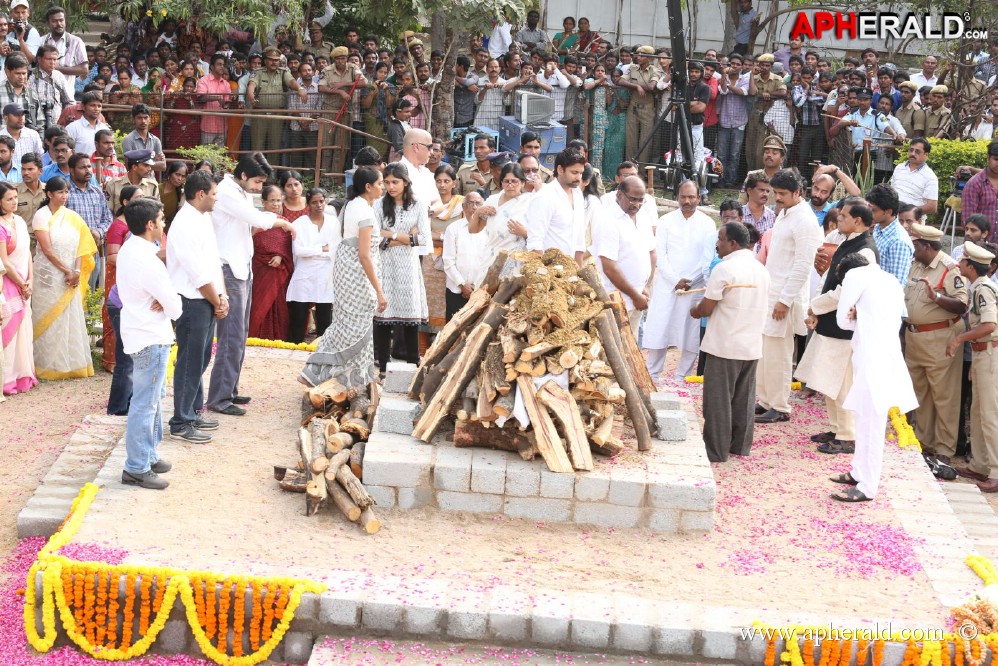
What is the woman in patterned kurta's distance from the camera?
9.52 m

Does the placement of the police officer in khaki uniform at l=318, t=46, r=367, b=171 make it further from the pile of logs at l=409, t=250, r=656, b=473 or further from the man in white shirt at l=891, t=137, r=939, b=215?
the pile of logs at l=409, t=250, r=656, b=473

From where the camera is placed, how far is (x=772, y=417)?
9391 millimetres

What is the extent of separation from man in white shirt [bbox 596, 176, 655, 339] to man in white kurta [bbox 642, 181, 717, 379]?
2.30 feet

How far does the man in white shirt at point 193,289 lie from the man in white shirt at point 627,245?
3075 mm

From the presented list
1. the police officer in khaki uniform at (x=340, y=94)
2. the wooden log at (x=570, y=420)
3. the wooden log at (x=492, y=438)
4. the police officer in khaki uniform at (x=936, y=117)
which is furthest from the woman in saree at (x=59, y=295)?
the police officer in khaki uniform at (x=936, y=117)

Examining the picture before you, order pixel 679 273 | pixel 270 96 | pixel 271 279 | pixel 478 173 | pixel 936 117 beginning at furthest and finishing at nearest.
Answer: pixel 936 117 < pixel 270 96 < pixel 478 173 < pixel 271 279 < pixel 679 273

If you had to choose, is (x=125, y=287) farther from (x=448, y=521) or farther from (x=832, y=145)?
(x=832, y=145)

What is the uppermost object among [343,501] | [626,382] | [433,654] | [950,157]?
[950,157]

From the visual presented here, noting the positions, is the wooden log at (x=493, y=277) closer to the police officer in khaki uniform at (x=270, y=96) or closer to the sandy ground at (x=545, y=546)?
the sandy ground at (x=545, y=546)

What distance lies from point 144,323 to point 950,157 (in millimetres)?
10803

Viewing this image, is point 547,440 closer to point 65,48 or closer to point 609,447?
point 609,447

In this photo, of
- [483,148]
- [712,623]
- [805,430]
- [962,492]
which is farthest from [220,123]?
[712,623]

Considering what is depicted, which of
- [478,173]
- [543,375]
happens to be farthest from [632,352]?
[478,173]

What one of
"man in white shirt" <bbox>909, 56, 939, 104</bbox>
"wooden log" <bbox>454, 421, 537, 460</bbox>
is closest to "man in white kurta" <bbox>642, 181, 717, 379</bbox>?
"wooden log" <bbox>454, 421, 537, 460</bbox>
